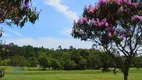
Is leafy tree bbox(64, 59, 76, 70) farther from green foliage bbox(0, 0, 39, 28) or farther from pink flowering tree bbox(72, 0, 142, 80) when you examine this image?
green foliage bbox(0, 0, 39, 28)

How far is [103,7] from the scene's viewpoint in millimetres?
15836

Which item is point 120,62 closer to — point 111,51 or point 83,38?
point 111,51

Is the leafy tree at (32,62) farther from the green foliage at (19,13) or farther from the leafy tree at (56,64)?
the green foliage at (19,13)

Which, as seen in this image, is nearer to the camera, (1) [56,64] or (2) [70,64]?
(2) [70,64]

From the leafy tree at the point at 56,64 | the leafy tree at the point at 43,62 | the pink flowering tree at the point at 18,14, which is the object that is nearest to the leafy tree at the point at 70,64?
the leafy tree at the point at 56,64

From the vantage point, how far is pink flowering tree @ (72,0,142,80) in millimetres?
15570

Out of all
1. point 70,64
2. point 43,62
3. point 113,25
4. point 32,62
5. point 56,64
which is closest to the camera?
point 113,25

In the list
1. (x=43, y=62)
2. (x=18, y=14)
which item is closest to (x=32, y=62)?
(x=43, y=62)

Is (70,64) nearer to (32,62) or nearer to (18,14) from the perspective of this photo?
(32,62)

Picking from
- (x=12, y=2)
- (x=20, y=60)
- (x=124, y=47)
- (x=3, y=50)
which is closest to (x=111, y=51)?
(x=124, y=47)

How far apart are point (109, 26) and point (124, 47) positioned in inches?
51.6

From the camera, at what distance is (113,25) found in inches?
628

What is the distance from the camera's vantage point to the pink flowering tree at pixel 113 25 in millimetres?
15570

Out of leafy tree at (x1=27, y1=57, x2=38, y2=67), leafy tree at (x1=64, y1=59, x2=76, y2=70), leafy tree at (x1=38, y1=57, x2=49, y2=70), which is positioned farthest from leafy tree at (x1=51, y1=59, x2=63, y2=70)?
leafy tree at (x1=27, y1=57, x2=38, y2=67)
